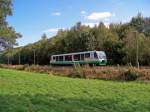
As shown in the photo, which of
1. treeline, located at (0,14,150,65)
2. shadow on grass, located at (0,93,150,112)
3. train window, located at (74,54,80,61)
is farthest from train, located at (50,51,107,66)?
shadow on grass, located at (0,93,150,112)

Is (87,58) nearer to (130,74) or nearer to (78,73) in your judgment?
(78,73)

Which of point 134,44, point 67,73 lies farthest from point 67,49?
point 67,73

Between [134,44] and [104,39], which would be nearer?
[134,44]

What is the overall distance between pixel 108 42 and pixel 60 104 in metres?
59.3

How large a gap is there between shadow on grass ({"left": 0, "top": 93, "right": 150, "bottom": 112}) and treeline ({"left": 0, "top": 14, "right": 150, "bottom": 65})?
46.1 metres

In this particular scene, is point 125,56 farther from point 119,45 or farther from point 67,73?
point 67,73

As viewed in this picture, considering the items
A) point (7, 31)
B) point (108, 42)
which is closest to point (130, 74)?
point (7, 31)

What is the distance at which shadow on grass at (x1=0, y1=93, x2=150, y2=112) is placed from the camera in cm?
1211

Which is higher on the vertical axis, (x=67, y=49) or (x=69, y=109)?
(x=67, y=49)

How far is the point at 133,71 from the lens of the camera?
31.9m

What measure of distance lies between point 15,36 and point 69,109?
4437 centimetres

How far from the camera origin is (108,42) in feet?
236

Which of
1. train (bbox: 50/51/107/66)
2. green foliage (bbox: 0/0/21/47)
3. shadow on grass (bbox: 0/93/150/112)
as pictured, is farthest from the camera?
train (bbox: 50/51/107/66)

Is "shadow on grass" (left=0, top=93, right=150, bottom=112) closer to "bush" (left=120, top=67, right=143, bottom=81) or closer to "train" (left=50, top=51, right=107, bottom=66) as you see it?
"bush" (left=120, top=67, right=143, bottom=81)
